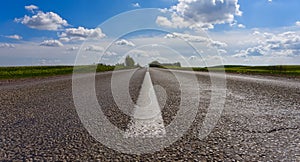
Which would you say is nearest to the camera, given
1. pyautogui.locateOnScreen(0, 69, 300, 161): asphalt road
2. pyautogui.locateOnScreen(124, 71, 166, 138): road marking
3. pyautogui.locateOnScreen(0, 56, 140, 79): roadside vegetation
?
pyautogui.locateOnScreen(0, 69, 300, 161): asphalt road

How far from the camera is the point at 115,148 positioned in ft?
8.43

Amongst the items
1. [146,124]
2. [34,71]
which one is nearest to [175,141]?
[146,124]

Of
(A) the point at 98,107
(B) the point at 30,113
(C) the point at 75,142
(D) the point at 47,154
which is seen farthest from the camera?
(A) the point at 98,107

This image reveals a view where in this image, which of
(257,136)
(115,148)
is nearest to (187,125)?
(257,136)

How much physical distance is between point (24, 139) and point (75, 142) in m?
0.65

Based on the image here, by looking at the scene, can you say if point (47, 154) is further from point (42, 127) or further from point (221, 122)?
point (221, 122)

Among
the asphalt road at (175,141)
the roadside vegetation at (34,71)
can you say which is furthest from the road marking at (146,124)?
the roadside vegetation at (34,71)

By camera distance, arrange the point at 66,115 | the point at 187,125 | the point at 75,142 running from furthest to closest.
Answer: the point at 66,115 → the point at 187,125 → the point at 75,142

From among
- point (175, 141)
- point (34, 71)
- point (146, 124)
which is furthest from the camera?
point (34, 71)

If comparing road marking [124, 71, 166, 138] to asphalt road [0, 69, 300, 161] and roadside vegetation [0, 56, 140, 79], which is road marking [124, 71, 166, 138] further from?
roadside vegetation [0, 56, 140, 79]

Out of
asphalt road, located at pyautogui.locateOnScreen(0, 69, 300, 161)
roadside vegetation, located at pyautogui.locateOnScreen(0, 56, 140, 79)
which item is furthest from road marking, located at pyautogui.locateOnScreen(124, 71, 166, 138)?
roadside vegetation, located at pyautogui.locateOnScreen(0, 56, 140, 79)

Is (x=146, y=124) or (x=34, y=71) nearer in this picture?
(x=146, y=124)

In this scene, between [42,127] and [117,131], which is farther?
[42,127]

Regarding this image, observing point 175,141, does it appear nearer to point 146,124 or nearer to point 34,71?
point 146,124
